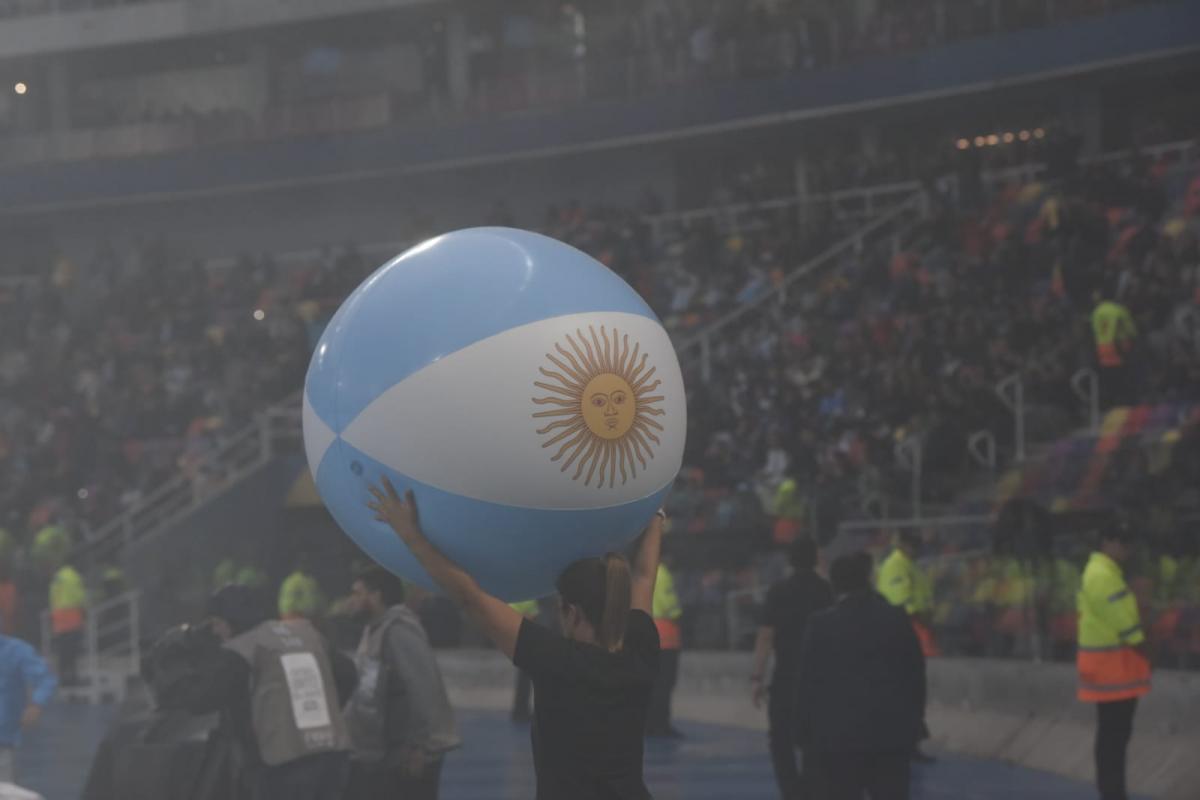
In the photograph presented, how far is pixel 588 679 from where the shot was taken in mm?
5223

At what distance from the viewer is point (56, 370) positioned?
3450cm

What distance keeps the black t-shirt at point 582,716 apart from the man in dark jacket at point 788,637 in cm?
554

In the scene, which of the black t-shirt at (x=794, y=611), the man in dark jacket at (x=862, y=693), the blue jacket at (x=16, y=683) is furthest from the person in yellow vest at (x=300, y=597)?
the man in dark jacket at (x=862, y=693)

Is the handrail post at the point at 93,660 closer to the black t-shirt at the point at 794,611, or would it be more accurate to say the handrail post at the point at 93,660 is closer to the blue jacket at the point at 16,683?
the blue jacket at the point at 16,683

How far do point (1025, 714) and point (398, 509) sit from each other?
11.0 m

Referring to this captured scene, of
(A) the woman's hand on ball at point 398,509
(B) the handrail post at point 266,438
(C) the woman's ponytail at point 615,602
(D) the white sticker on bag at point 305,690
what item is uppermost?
(A) the woman's hand on ball at point 398,509

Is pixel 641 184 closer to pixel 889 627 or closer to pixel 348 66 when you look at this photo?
pixel 348 66

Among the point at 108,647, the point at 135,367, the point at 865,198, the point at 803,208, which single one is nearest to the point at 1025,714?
the point at 865,198

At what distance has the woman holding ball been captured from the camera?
509cm

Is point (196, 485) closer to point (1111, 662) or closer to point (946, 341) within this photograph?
point (946, 341)

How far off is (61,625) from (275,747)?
1645 centimetres

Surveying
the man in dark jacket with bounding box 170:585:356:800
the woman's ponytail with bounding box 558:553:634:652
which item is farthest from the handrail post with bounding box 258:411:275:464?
the woman's ponytail with bounding box 558:553:634:652

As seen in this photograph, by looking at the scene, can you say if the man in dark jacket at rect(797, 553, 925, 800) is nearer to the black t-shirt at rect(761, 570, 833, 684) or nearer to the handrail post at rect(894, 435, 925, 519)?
the black t-shirt at rect(761, 570, 833, 684)

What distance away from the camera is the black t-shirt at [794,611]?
1097 cm
